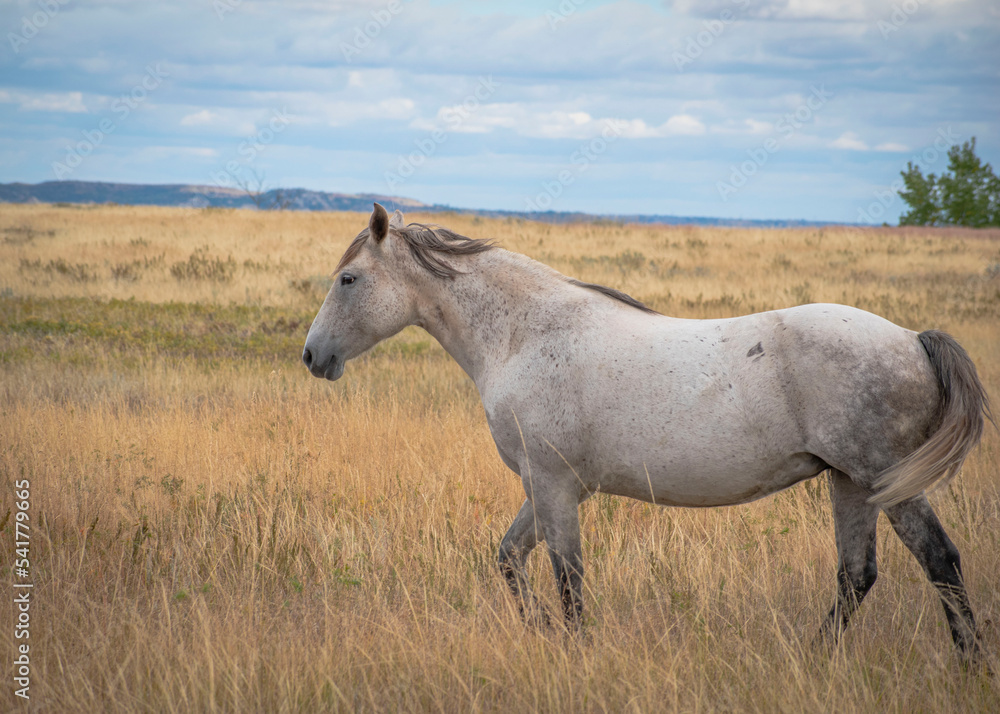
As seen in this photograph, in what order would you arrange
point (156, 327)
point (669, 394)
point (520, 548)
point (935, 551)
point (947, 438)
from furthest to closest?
point (156, 327), point (520, 548), point (669, 394), point (935, 551), point (947, 438)

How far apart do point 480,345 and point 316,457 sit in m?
2.39

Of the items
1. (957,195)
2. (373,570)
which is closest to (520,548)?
(373,570)

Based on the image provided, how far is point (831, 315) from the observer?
3.13 metres

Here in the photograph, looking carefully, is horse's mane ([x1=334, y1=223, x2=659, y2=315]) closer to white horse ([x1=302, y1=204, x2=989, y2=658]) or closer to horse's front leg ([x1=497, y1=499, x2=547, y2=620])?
white horse ([x1=302, y1=204, x2=989, y2=658])

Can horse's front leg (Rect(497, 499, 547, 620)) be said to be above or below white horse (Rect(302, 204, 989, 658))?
below

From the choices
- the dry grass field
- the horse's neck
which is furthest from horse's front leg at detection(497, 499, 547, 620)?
the horse's neck

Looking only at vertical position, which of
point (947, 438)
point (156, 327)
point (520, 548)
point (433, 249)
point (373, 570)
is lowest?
point (373, 570)

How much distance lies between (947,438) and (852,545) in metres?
0.78

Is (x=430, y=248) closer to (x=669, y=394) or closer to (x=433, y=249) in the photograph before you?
(x=433, y=249)

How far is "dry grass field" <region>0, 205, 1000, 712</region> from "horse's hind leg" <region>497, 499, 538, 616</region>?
4.6 inches

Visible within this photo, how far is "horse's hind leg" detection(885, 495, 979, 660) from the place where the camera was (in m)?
3.00

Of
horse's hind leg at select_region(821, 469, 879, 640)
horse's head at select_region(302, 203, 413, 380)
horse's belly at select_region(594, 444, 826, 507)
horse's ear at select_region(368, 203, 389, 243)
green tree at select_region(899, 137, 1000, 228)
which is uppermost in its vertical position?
green tree at select_region(899, 137, 1000, 228)

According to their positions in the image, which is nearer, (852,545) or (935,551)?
(935,551)

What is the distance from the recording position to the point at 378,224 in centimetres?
364
